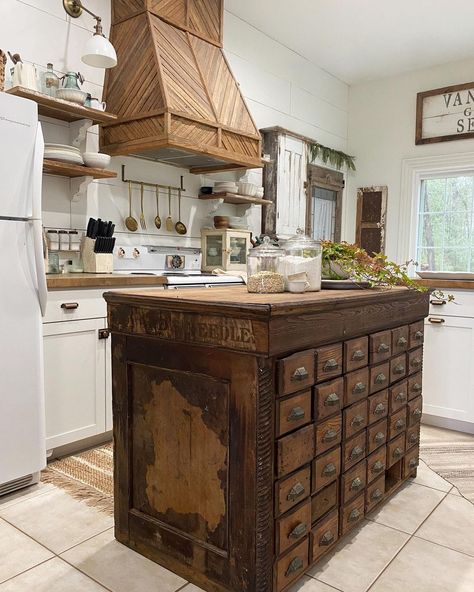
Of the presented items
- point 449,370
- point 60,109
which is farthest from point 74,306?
point 449,370

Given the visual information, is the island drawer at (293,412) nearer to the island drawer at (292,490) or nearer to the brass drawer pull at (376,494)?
the island drawer at (292,490)

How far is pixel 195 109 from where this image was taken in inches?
132

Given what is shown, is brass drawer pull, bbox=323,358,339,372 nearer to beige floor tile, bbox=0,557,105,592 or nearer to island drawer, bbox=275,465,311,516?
island drawer, bbox=275,465,311,516

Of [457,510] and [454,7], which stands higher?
[454,7]

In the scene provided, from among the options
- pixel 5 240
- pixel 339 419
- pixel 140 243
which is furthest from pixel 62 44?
pixel 339 419

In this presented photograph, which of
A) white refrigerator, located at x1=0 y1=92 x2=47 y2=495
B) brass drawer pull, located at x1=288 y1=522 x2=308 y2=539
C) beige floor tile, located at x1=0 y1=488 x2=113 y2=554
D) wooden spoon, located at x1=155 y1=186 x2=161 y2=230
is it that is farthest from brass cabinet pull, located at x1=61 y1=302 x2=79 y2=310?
brass drawer pull, located at x1=288 y1=522 x2=308 y2=539

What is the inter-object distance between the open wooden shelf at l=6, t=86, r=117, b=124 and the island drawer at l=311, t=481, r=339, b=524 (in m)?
2.38

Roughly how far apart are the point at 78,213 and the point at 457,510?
2.69m

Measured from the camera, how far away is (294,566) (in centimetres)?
157

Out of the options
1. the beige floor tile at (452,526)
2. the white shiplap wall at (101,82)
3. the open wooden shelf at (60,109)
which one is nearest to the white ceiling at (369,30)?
the white shiplap wall at (101,82)

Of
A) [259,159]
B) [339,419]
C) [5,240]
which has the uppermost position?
[259,159]

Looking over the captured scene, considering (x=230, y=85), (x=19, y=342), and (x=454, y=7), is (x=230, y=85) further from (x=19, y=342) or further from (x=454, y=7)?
(x=19, y=342)

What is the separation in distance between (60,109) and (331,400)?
87.7 inches

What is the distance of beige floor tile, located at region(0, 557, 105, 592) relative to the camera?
1.63 metres
